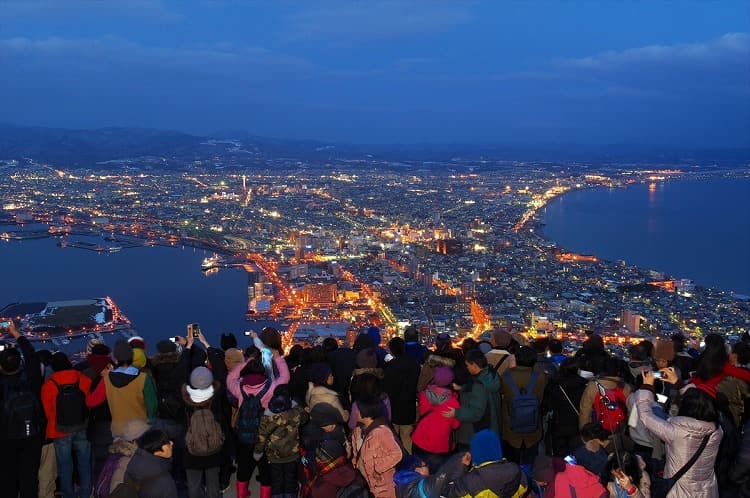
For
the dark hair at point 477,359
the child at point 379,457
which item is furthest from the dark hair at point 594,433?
the child at point 379,457

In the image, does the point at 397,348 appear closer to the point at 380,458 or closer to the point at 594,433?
the point at 380,458

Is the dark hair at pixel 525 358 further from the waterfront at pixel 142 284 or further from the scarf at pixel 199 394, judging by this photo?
the waterfront at pixel 142 284

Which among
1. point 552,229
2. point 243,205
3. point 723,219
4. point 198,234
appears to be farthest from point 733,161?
point 198,234

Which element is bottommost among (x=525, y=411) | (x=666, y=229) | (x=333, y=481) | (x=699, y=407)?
(x=666, y=229)

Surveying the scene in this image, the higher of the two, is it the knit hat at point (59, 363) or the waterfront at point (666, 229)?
the knit hat at point (59, 363)

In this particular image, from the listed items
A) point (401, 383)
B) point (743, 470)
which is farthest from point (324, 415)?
point (743, 470)

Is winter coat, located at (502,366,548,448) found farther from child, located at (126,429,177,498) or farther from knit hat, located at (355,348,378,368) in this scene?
child, located at (126,429,177,498)
